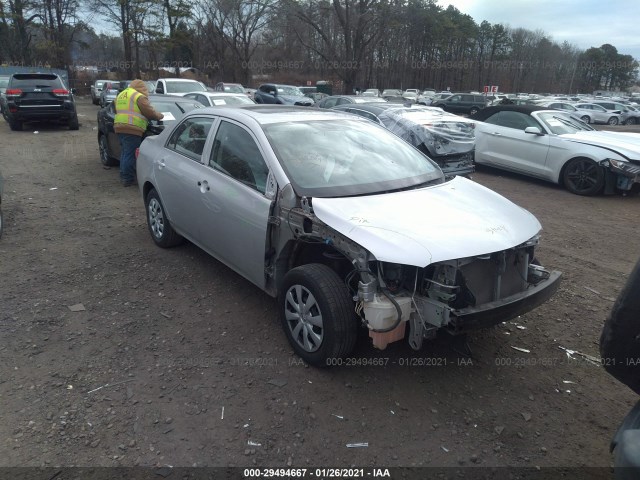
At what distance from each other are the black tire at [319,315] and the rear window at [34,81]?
14889mm

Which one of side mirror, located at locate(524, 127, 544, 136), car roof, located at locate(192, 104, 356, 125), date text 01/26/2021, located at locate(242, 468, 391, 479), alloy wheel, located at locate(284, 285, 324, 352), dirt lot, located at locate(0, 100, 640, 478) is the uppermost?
car roof, located at locate(192, 104, 356, 125)

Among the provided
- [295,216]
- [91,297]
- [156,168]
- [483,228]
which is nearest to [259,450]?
[295,216]

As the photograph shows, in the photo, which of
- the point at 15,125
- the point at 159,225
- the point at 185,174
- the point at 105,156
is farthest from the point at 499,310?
the point at 15,125

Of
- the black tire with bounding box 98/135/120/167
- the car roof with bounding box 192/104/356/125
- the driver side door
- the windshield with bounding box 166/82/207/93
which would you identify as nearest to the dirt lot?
the car roof with bounding box 192/104/356/125

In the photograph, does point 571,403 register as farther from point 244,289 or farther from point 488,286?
point 244,289

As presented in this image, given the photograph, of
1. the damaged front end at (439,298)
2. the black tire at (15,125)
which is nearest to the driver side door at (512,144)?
the damaged front end at (439,298)

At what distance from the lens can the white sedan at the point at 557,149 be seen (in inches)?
320

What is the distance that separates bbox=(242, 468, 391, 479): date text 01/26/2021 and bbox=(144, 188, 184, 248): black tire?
3.21 meters

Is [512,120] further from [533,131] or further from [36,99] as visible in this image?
[36,99]

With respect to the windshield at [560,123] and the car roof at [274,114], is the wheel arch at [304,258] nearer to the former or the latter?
the car roof at [274,114]

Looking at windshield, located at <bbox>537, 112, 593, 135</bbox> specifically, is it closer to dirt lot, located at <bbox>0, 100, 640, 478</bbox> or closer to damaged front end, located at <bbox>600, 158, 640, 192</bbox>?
damaged front end, located at <bbox>600, 158, 640, 192</bbox>

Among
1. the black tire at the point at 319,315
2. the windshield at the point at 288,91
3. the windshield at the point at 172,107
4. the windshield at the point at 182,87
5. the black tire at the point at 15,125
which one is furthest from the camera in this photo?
the windshield at the point at 288,91

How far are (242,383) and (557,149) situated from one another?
26.1 feet

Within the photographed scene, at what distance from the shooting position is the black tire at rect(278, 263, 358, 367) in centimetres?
298
